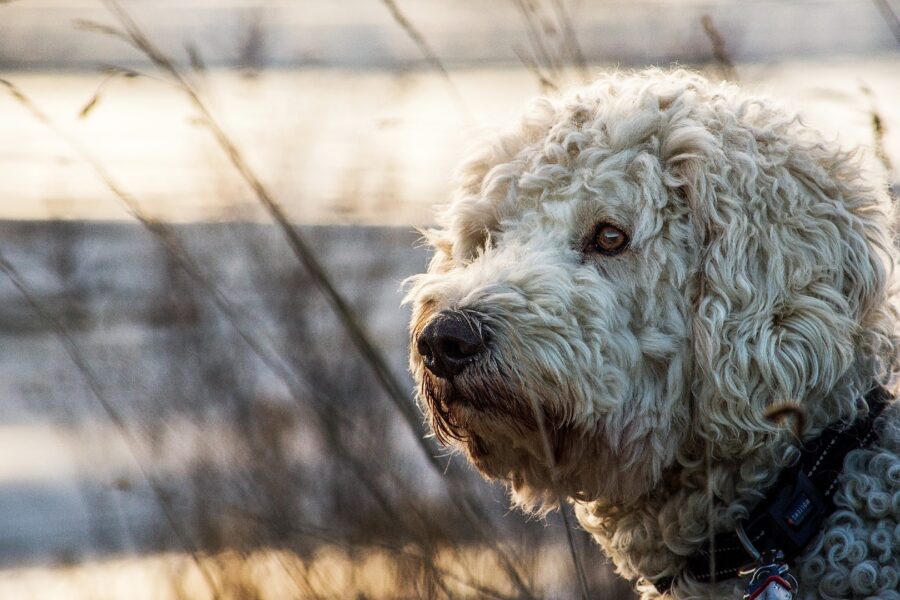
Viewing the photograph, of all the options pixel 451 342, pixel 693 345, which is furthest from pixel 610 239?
pixel 451 342

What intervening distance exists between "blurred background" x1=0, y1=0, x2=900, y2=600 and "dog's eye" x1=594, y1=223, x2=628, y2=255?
1.79ft

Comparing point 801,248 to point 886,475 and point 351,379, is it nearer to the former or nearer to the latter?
point 886,475

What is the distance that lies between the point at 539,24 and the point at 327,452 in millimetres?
1552

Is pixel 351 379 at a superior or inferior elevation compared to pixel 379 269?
inferior

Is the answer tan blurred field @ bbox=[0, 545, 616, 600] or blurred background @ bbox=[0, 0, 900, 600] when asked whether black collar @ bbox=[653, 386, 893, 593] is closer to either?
blurred background @ bbox=[0, 0, 900, 600]

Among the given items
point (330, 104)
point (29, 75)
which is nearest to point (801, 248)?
point (330, 104)

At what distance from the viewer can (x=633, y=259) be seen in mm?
2748

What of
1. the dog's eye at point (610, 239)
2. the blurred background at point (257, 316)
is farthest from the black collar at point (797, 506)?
the dog's eye at point (610, 239)

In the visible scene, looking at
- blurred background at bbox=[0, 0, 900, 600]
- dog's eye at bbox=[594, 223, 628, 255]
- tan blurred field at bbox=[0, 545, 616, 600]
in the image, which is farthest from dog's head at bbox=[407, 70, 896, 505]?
tan blurred field at bbox=[0, 545, 616, 600]

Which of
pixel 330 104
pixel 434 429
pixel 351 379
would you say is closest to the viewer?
pixel 434 429

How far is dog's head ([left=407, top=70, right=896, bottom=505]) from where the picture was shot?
2588 mm

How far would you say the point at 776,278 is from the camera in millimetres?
2631

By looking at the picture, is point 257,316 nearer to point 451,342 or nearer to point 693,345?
point 451,342

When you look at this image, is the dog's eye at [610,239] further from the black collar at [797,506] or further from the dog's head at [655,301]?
the black collar at [797,506]
